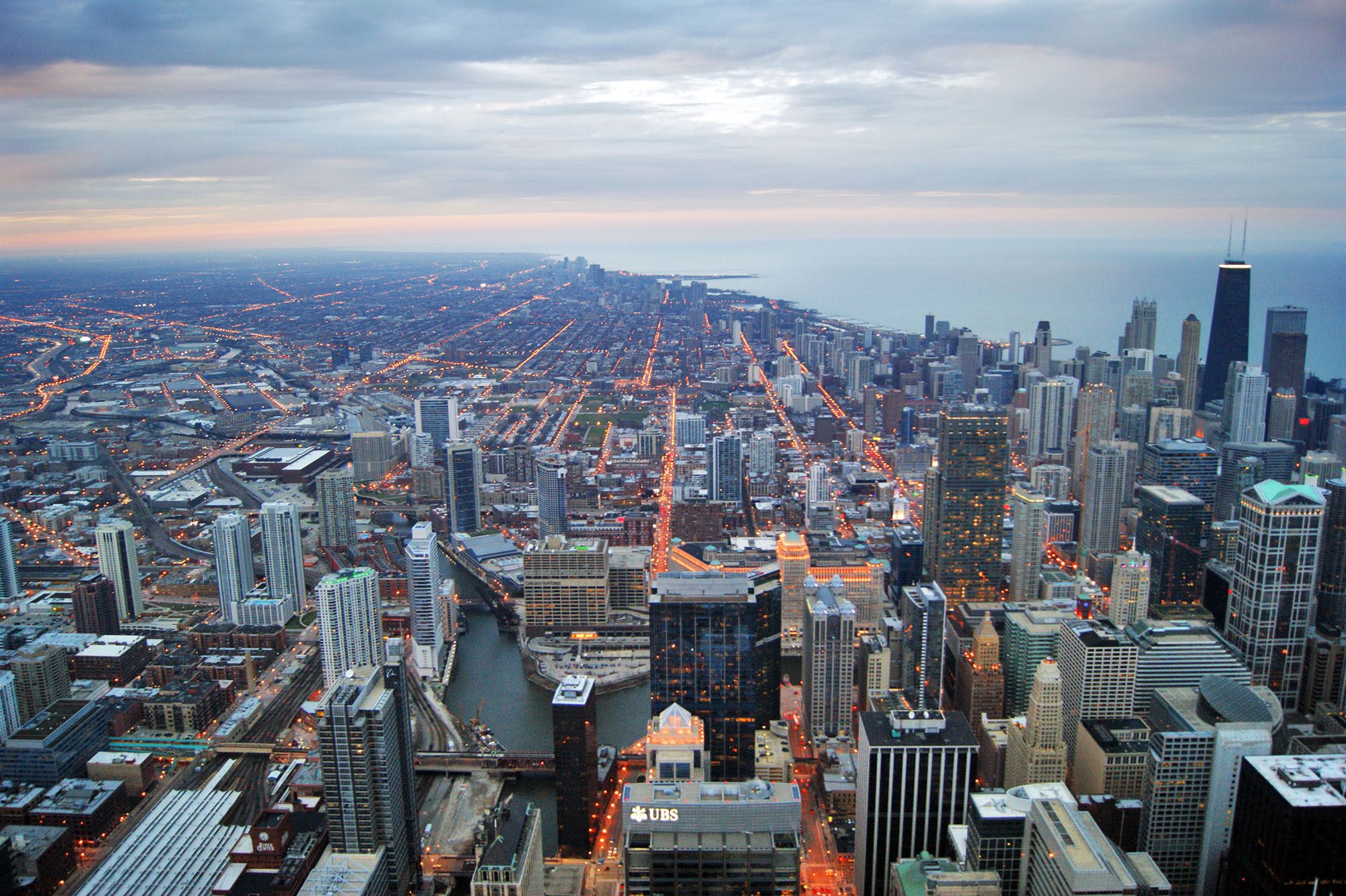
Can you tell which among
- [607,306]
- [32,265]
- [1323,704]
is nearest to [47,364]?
[32,265]

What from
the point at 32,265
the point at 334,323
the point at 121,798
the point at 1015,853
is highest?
the point at 32,265

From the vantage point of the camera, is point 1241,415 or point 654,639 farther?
point 1241,415

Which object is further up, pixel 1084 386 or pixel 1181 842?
pixel 1084 386

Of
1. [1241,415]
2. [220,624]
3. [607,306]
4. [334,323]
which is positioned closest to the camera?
[220,624]

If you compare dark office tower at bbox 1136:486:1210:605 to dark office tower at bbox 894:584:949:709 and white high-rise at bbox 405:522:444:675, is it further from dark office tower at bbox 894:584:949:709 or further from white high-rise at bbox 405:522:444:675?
white high-rise at bbox 405:522:444:675

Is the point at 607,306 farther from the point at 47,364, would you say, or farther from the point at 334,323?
the point at 47,364

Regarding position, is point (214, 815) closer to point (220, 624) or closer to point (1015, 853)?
point (220, 624)

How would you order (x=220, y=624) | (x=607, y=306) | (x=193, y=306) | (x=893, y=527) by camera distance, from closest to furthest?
1. (x=220, y=624)
2. (x=893, y=527)
3. (x=193, y=306)
4. (x=607, y=306)
